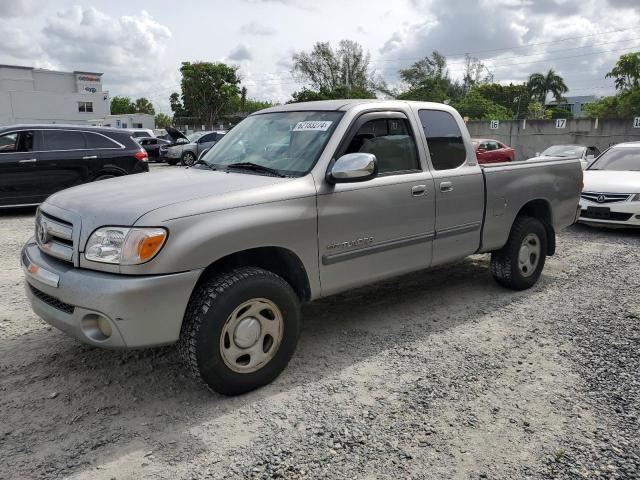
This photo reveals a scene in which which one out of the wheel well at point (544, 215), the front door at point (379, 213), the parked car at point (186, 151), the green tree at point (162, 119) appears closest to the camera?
the front door at point (379, 213)

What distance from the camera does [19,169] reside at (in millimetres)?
9477

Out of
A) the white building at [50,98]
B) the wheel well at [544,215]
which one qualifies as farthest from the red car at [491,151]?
the white building at [50,98]

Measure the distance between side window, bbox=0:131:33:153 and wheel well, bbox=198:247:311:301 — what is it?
803 cm

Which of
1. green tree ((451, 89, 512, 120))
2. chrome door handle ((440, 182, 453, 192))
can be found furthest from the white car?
green tree ((451, 89, 512, 120))

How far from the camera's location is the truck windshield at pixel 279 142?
12.4 feet

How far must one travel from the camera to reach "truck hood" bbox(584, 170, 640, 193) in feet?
27.5

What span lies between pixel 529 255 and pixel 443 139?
172 cm

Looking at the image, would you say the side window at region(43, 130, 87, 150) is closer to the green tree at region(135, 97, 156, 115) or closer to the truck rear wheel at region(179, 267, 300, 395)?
the truck rear wheel at region(179, 267, 300, 395)

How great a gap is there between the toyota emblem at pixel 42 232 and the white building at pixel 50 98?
52.2 metres

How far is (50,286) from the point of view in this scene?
10.0 ft

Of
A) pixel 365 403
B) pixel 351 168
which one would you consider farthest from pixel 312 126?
pixel 365 403

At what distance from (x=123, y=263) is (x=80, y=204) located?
650mm

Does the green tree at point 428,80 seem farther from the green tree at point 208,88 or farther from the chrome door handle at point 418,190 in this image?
the chrome door handle at point 418,190

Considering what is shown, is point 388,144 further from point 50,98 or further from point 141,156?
point 50,98
